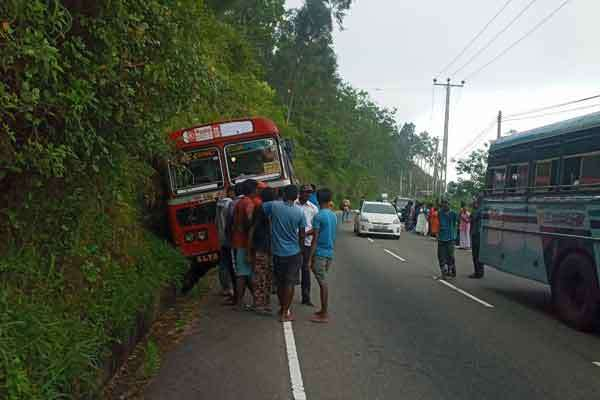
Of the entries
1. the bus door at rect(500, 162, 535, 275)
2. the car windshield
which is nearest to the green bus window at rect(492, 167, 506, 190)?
the bus door at rect(500, 162, 535, 275)

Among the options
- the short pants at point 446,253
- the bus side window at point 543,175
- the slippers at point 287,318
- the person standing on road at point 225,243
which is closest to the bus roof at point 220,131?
the person standing on road at point 225,243

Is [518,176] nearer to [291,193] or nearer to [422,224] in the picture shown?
[291,193]

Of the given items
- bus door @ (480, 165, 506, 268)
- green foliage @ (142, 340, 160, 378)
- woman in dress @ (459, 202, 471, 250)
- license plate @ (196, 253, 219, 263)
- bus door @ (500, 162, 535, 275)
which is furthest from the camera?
woman in dress @ (459, 202, 471, 250)

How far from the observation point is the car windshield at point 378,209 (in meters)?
26.8

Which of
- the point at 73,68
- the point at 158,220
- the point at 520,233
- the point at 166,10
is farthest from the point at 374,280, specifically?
the point at 73,68

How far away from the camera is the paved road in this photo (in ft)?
18.9

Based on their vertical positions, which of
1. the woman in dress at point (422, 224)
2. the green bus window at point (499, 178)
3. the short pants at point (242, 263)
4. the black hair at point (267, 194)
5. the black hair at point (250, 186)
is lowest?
the woman in dress at point (422, 224)

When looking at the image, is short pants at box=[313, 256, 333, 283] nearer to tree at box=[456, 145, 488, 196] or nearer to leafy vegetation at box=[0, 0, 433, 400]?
leafy vegetation at box=[0, 0, 433, 400]

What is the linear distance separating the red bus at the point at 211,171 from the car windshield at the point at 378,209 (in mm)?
15862

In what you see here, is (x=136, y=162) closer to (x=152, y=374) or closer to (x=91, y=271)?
(x=91, y=271)

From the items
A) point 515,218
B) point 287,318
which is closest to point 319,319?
point 287,318

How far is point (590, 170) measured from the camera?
8578 mm

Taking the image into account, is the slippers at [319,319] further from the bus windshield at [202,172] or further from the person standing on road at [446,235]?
the person standing on road at [446,235]

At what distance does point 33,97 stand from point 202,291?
7.96m
